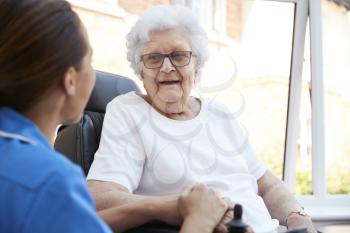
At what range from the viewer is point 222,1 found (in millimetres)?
2957

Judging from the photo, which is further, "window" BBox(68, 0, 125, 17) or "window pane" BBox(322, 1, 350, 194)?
"window pane" BBox(322, 1, 350, 194)

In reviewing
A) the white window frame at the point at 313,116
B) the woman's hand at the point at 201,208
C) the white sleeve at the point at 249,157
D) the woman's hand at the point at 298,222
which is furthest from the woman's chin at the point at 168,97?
the white window frame at the point at 313,116

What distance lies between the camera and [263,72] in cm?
306

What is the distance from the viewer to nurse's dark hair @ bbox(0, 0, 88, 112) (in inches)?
34.4

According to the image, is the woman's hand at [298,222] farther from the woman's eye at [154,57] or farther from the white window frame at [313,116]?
the white window frame at [313,116]

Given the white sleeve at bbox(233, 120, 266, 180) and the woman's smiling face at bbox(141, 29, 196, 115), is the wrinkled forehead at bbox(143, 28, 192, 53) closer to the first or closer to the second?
the woman's smiling face at bbox(141, 29, 196, 115)

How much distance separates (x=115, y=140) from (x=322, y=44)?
1815 millimetres

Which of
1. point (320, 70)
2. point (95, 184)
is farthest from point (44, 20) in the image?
point (320, 70)

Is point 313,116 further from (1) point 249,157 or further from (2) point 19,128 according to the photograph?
(2) point 19,128

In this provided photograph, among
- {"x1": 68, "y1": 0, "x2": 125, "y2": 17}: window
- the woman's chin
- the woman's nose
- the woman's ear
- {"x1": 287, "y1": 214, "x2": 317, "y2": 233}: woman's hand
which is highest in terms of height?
the woman's ear

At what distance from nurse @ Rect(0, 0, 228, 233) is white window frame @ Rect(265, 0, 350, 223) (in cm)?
226

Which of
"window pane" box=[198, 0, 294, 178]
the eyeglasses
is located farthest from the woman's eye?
"window pane" box=[198, 0, 294, 178]

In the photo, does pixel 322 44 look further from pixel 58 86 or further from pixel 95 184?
pixel 58 86

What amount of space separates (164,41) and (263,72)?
4.27 ft
